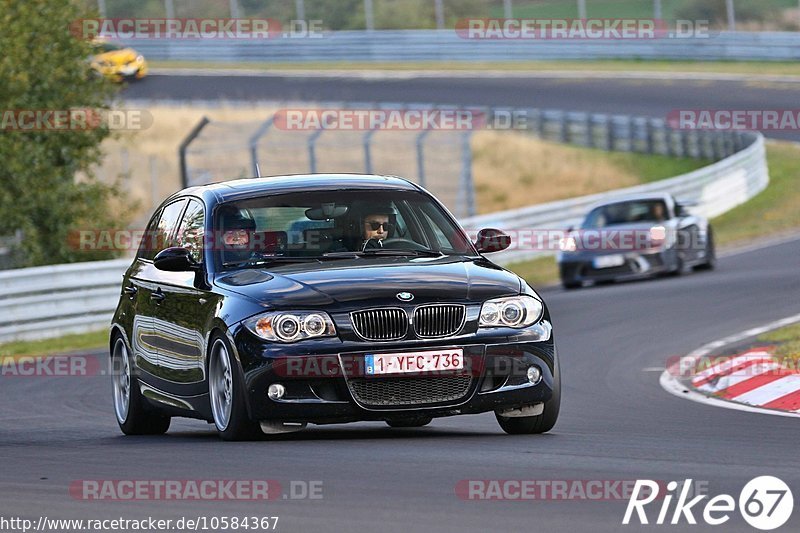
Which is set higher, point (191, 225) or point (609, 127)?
point (191, 225)

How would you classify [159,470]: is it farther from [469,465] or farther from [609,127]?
[609,127]

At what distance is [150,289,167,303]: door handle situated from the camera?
1009cm

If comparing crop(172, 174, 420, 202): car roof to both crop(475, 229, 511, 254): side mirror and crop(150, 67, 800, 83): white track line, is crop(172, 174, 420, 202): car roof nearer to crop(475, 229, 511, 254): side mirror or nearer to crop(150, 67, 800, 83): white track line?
crop(475, 229, 511, 254): side mirror

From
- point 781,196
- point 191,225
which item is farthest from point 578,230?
point 191,225

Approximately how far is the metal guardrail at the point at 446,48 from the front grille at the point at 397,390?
4241 centimetres

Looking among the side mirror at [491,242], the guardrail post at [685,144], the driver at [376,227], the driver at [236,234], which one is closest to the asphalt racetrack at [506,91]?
the guardrail post at [685,144]

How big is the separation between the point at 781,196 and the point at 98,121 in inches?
589

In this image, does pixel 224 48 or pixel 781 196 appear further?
pixel 224 48

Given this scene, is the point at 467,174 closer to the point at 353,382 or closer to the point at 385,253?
the point at 385,253

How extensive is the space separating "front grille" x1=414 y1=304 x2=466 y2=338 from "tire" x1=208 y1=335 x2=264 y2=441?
0.96 meters

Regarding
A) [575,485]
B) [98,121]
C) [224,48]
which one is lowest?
[224,48]

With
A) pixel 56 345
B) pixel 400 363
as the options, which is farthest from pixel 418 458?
pixel 56 345

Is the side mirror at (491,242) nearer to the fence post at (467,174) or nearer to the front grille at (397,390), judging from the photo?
the front grille at (397,390)

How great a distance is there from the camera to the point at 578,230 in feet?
79.8
